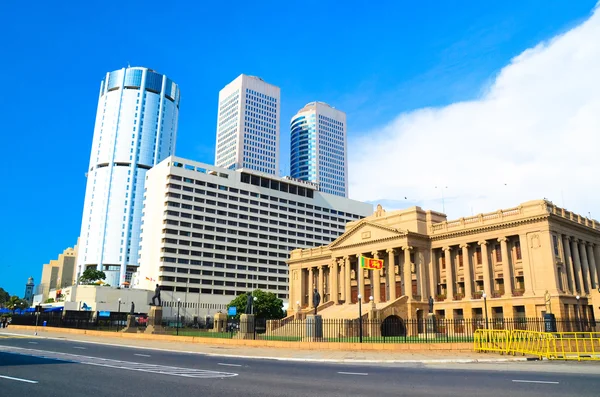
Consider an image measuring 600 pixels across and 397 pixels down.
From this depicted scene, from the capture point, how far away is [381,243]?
67.8m

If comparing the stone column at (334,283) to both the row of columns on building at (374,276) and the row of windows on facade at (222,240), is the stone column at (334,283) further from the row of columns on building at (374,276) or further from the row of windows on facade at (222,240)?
the row of windows on facade at (222,240)

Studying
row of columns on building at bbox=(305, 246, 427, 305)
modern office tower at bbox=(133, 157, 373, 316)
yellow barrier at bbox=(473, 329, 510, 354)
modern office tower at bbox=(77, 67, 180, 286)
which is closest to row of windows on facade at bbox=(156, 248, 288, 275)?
modern office tower at bbox=(133, 157, 373, 316)

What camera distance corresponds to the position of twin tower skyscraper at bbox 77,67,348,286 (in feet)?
560

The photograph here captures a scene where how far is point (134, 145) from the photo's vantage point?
586ft

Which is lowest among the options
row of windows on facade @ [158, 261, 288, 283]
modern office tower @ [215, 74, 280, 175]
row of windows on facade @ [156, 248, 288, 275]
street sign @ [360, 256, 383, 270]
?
street sign @ [360, 256, 383, 270]

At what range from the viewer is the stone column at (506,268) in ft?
185

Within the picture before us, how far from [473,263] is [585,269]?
13.9 meters

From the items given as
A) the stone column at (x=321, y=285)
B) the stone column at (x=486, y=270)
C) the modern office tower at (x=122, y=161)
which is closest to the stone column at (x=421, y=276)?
the stone column at (x=486, y=270)

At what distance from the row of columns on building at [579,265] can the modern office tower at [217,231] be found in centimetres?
9126

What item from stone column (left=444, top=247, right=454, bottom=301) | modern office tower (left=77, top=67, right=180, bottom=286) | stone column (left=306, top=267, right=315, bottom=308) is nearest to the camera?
stone column (left=444, top=247, right=454, bottom=301)

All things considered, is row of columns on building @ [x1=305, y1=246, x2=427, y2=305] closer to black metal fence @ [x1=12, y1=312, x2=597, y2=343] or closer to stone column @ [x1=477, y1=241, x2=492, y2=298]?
black metal fence @ [x1=12, y1=312, x2=597, y2=343]

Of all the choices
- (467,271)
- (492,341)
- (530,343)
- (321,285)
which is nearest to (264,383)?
(492,341)

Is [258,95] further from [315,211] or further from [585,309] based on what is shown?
[585,309]

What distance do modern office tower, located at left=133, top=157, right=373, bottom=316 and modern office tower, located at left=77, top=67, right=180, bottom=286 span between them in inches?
1648
